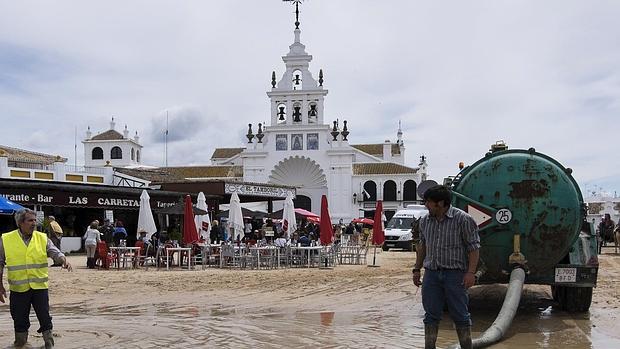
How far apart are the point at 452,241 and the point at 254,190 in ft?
126

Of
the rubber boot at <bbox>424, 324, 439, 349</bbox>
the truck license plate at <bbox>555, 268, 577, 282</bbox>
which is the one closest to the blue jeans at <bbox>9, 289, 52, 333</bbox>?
the rubber boot at <bbox>424, 324, 439, 349</bbox>

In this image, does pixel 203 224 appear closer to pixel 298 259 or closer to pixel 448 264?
pixel 298 259

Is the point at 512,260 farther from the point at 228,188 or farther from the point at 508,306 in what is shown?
the point at 228,188

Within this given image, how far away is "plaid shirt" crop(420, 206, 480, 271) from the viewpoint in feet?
23.5

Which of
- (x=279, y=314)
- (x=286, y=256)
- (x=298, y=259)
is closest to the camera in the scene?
(x=279, y=314)

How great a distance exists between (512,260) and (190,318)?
4.66 meters

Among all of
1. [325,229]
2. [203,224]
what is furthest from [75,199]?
[325,229]

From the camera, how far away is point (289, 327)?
9.82 m

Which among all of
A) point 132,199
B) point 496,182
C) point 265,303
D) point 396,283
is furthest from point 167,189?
point 496,182

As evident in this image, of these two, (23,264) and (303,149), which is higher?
(303,149)

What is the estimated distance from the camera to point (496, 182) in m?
10.1

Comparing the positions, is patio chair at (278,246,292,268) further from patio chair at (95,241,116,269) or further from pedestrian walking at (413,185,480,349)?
pedestrian walking at (413,185,480,349)

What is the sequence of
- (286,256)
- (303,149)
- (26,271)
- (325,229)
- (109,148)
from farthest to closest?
(109,148) < (303,149) < (325,229) < (286,256) < (26,271)

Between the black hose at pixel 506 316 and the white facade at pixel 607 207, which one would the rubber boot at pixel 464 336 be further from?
the white facade at pixel 607 207
